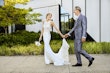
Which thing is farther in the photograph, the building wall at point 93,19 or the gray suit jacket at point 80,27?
the building wall at point 93,19

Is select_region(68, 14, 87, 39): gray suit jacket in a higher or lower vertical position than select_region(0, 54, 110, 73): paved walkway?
higher

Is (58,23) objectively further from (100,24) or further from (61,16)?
(100,24)

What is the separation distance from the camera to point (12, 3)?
2511 cm

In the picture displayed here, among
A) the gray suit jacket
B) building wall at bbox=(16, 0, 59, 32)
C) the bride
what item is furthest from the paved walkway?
building wall at bbox=(16, 0, 59, 32)

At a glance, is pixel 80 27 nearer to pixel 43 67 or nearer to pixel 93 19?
pixel 43 67

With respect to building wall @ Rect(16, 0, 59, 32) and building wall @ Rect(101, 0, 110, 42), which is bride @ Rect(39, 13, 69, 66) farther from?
building wall @ Rect(16, 0, 59, 32)

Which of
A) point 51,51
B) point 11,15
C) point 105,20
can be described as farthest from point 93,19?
point 51,51

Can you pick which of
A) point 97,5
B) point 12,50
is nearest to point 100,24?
point 97,5

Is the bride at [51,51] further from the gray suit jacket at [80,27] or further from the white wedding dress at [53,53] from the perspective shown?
the gray suit jacket at [80,27]

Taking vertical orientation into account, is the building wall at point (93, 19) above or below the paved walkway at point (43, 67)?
above

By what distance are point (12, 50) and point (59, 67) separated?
5.89 meters

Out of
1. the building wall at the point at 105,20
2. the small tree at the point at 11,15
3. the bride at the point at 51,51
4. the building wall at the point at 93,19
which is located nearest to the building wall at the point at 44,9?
the small tree at the point at 11,15

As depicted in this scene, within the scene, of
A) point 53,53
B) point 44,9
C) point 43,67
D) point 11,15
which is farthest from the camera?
point 44,9

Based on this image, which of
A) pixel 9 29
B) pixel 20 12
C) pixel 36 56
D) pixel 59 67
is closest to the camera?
pixel 59 67
